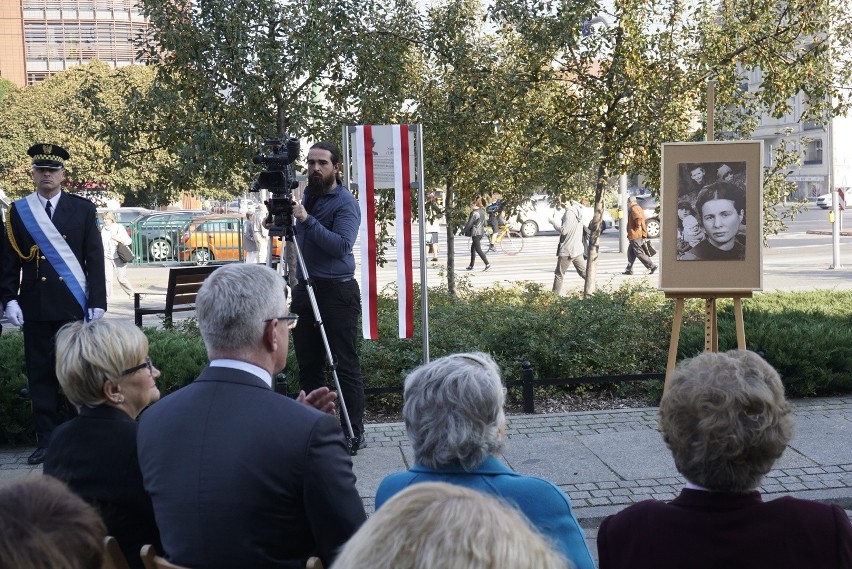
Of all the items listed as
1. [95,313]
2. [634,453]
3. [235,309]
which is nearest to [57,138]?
[95,313]

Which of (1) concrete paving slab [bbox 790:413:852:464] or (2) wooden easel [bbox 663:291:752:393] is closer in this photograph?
(1) concrete paving slab [bbox 790:413:852:464]

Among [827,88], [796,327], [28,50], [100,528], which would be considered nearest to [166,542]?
[100,528]

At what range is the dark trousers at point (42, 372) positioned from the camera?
267 inches

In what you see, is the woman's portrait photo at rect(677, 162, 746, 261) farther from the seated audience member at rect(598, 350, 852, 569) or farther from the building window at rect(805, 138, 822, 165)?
the building window at rect(805, 138, 822, 165)

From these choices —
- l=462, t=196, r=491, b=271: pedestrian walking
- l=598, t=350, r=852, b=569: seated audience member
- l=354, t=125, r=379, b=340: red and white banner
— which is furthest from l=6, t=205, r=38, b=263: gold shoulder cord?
l=462, t=196, r=491, b=271: pedestrian walking

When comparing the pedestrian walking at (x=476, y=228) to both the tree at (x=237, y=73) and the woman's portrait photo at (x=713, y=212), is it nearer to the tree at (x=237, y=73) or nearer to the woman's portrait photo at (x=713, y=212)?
the tree at (x=237, y=73)

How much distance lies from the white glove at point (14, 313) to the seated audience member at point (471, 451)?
4.65m

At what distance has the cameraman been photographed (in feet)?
21.3

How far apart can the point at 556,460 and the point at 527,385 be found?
1.40m

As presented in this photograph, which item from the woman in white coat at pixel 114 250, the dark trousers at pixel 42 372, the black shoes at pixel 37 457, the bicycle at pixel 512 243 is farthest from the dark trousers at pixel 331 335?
the bicycle at pixel 512 243

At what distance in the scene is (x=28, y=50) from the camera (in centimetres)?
10131

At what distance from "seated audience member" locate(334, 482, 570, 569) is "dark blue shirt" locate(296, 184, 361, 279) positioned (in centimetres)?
504

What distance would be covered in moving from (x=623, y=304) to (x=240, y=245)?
56.6 feet

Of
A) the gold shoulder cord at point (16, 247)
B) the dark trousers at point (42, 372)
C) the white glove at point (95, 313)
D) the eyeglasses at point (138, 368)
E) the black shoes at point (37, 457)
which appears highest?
the gold shoulder cord at point (16, 247)
